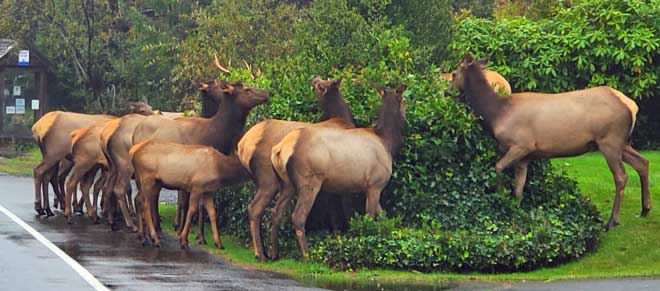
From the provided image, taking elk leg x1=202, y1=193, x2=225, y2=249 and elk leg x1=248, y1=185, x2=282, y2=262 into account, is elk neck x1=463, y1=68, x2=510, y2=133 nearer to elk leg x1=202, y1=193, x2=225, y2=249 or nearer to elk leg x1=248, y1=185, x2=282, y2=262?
elk leg x1=248, y1=185, x2=282, y2=262

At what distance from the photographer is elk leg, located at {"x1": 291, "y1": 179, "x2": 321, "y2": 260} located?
1706 cm

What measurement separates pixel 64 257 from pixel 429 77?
252 inches

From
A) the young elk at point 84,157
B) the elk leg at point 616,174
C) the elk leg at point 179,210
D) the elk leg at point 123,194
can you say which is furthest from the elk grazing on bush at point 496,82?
the young elk at point 84,157

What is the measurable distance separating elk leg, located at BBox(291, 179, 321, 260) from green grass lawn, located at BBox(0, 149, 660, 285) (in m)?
0.29

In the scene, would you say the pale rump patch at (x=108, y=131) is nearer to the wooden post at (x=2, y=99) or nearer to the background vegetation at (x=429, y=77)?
the background vegetation at (x=429, y=77)

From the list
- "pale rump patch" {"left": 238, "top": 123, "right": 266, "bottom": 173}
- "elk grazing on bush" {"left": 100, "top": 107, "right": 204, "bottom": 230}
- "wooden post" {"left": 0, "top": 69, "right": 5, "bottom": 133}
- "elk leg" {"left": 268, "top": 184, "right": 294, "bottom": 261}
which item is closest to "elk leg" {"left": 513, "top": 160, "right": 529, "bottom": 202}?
"elk leg" {"left": 268, "top": 184, "right": 294, "bottom": 261}

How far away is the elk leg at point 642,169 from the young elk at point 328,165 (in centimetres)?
371

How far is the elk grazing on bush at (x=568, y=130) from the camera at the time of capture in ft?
59.9

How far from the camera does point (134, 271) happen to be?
1570cm

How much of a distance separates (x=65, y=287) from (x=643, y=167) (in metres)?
8.98

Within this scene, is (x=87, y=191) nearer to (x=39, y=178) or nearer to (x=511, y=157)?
(x=39, y=178)

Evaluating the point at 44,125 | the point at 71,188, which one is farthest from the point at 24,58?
the point at 71,188

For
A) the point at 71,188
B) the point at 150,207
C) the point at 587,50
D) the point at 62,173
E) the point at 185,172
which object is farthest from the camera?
the point at 587,50

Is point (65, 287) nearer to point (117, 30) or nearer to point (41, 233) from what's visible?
point (41, 233)
